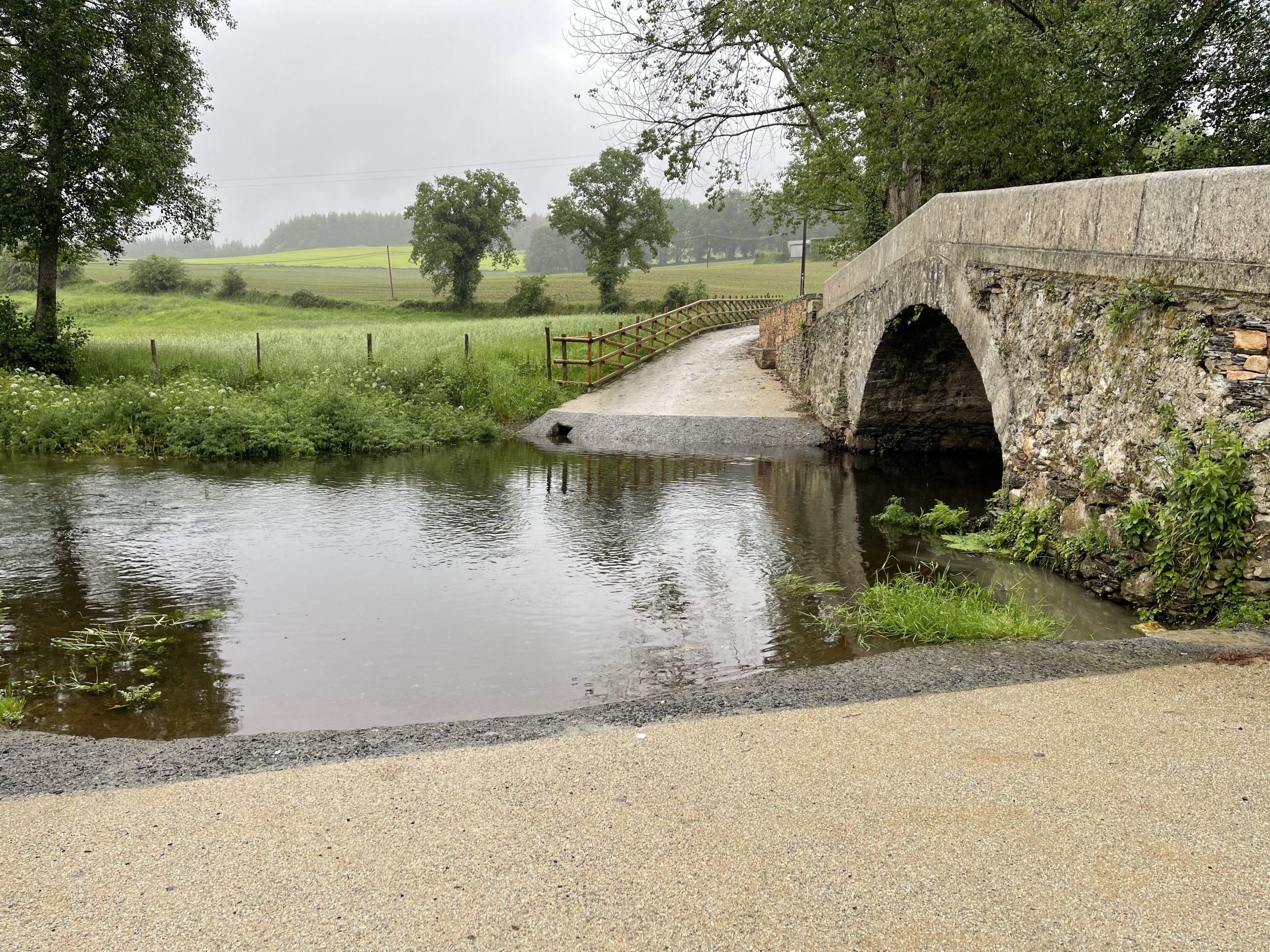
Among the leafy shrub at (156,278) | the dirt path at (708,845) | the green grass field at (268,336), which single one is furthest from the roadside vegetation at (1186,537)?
the leafy shrub at (156,278)

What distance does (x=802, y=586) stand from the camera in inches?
332

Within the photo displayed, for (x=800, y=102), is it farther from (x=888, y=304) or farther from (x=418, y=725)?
(x=418, y=725)

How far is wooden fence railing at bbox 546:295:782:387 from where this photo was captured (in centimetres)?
2352

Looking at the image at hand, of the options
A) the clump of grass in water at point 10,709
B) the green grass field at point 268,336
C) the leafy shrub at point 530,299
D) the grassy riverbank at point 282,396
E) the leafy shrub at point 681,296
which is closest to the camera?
the clump of grass in water at point 10,709

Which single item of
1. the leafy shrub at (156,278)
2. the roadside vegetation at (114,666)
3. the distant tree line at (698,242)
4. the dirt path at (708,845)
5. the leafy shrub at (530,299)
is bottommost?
the roadside vegetation at (114,666)

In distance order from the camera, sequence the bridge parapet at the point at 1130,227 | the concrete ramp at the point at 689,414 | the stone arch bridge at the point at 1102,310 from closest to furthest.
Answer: the bridge parapet at the point at 1130,227
the stone arch bridge at the point at 1102,310
the concrete ramp at the point at 689,414

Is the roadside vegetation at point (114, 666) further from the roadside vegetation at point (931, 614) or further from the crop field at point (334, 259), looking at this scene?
the crop field at point (334, 259)

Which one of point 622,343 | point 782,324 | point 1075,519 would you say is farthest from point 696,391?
point 1075,519

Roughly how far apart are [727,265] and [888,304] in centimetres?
9472

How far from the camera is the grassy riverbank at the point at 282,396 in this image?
16203mm


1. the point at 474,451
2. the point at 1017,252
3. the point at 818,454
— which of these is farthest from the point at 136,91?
the point at 1017,252

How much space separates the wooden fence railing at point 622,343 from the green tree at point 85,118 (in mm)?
10092

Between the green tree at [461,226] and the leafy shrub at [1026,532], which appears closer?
the leafy shrub at [1026,532]

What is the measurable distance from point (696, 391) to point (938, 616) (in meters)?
15.5
